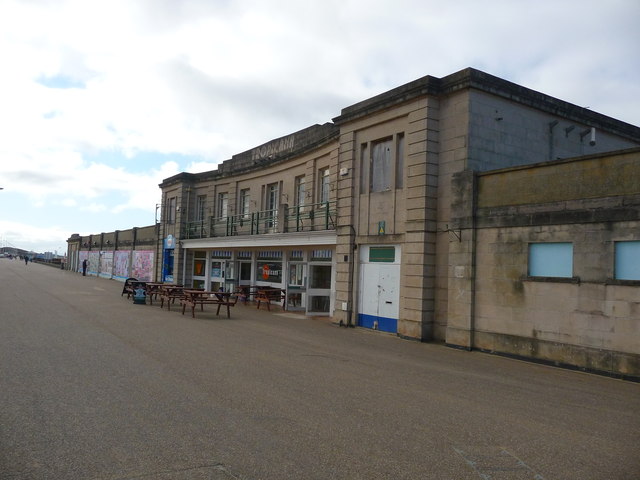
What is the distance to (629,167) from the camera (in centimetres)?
909

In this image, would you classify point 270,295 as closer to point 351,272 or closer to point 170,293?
point 170,293

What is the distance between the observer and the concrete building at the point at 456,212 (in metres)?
9.80

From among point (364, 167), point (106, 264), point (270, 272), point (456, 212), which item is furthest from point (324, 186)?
point (106, 264)

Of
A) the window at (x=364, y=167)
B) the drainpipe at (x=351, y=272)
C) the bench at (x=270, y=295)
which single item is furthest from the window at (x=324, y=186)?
the drainpipe at (x=351, y=272)

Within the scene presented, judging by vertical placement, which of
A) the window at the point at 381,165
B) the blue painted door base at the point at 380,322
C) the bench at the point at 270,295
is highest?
the window at the point at 381,165

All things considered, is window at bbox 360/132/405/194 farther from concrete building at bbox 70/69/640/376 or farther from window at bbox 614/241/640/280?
window at bbox 614/241/640/280

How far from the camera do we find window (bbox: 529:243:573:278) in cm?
991

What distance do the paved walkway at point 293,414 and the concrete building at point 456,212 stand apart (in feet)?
3.66

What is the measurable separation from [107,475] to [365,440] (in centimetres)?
237

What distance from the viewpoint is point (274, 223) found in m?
22.3

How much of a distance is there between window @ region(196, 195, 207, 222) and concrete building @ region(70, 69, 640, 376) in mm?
11326

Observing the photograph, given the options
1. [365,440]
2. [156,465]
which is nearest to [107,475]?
[156,465]

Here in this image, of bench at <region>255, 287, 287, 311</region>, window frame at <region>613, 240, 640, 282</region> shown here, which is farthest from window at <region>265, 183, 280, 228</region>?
window frame at <region>613, 240, 640, 282</region>

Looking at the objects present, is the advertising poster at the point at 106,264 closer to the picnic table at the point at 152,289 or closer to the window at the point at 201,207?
the window at the point at 201,207
